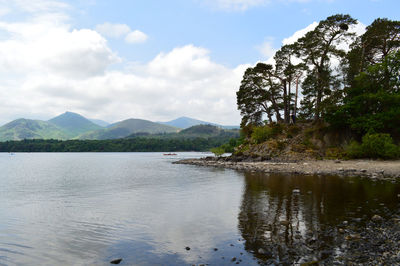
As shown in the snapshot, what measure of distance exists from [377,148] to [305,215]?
36.4 m

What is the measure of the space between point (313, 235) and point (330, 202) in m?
8.50

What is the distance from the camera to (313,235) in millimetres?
12820

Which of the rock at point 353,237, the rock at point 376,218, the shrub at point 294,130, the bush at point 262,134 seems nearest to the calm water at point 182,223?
the rock at point 376,218

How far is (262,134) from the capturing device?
65.9 m

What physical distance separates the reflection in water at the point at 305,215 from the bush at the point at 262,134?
123ft

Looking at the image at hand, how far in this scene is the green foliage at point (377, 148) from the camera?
44.3 meters

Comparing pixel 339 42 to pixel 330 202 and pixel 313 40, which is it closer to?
pixel 313 40

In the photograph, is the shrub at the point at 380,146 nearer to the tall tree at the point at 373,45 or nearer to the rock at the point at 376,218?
the tall tree at the point at 373,45

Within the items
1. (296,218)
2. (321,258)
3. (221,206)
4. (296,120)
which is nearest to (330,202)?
(296,218)

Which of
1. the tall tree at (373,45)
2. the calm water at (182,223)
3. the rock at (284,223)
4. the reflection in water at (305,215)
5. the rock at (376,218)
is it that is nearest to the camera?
the reflection in water at (305,215)

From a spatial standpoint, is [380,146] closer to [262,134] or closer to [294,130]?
[294,130]

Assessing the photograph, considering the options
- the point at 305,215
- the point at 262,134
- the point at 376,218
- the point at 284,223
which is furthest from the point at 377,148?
the point at 284,223

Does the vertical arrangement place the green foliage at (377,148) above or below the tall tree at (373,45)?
below

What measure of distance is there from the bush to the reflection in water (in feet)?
123
